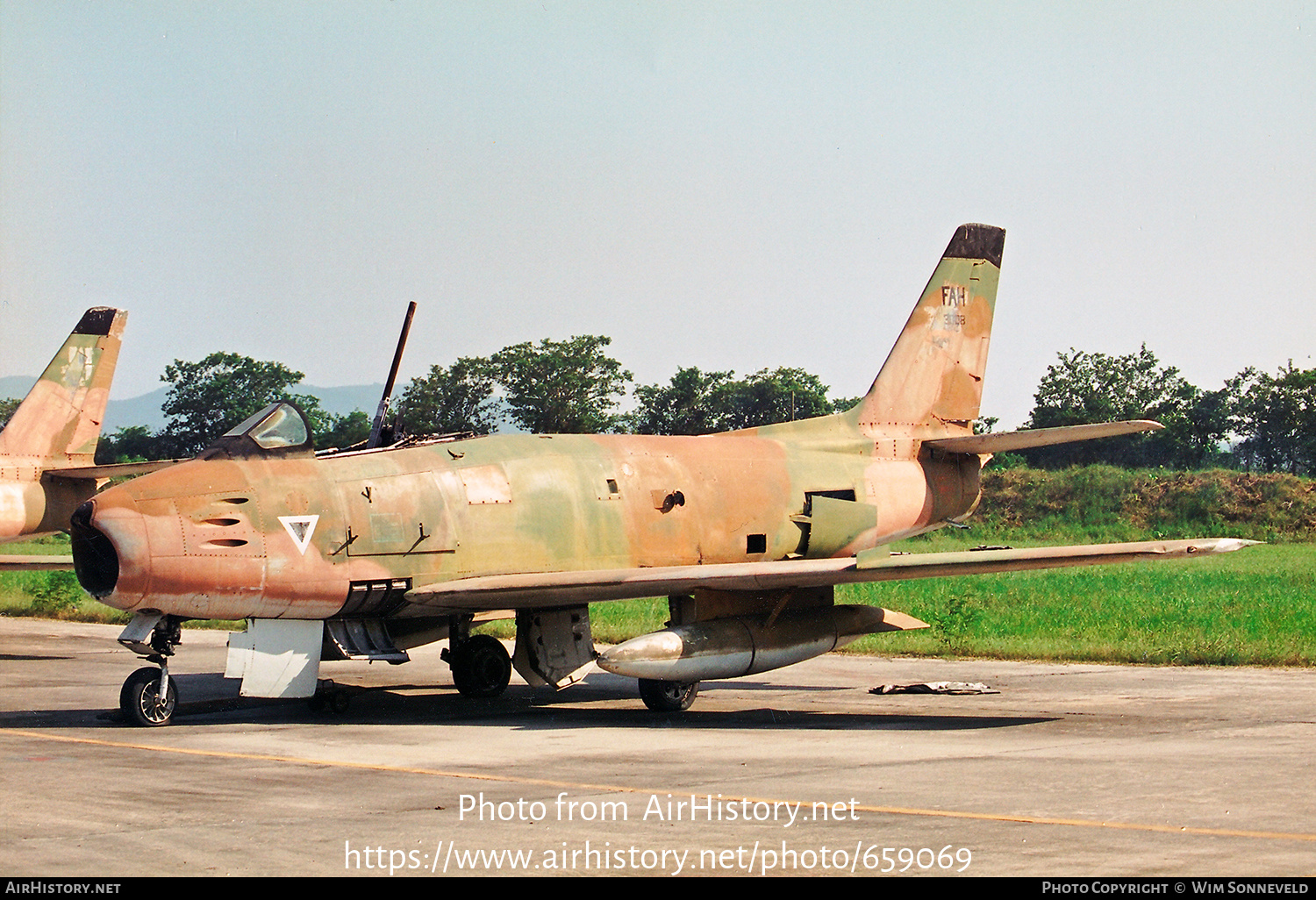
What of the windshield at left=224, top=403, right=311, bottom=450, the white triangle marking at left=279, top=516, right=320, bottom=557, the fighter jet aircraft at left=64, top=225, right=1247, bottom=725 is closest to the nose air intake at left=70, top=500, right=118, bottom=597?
the fighter jet aircraft at left=64, top=225, right=1247, bottom=725

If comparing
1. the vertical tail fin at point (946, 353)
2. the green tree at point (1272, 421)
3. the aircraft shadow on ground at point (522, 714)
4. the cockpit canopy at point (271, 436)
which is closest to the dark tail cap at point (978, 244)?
the vertical tail fin at point (946, 353)

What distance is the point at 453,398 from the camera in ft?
198

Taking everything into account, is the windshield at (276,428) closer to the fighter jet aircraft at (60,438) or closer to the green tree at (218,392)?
the fighter jet aircraft at (60,438)

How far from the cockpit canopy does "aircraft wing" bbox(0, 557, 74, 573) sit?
9481 millimetres

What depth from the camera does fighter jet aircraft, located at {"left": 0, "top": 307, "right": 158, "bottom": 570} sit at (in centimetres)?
2516

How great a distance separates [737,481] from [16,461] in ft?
47.5

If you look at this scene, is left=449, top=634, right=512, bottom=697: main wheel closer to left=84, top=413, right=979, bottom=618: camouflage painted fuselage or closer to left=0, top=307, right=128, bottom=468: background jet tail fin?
left=84, top=413, right=979, bottom=618: camouflage painted fuselage

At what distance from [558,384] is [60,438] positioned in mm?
39045

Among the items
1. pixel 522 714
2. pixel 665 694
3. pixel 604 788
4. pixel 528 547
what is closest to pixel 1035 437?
pixel 665 694

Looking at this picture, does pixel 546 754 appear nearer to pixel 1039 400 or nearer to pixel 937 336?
pixel 937 336

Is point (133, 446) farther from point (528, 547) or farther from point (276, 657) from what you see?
point (276, 657)

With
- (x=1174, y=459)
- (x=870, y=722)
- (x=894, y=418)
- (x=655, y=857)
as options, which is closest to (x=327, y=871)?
(x=655, y=857)

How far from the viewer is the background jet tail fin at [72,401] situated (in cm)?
2570

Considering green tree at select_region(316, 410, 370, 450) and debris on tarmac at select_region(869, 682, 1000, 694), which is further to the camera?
green tree at select_region(316, 410, 370, 450)
